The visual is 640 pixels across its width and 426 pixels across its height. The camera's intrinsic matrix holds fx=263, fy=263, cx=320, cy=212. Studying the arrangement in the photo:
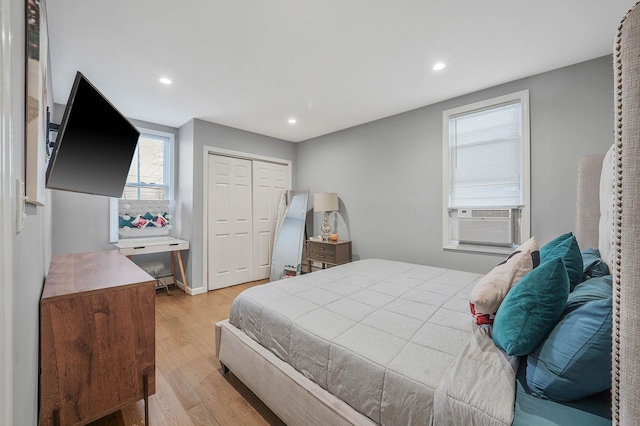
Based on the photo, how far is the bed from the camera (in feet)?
1.96

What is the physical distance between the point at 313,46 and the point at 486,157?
217 cm

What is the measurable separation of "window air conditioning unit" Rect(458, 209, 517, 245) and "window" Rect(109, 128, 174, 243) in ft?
13.7

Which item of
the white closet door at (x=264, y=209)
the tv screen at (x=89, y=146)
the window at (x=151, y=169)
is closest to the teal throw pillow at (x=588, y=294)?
the tv screen at (x=89, y=146)

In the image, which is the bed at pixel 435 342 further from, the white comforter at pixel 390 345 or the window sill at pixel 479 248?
the window sill at pixel 479 248

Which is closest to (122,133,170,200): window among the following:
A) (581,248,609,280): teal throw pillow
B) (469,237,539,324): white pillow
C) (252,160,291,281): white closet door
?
(252,160,291,281): white closet door

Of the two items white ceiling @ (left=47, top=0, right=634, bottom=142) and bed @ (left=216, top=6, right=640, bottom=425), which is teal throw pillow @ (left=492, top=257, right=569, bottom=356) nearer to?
bed @ (left=216, top=6, right=640, bottom=425)

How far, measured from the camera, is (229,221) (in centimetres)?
417

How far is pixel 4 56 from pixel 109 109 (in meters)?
1.40

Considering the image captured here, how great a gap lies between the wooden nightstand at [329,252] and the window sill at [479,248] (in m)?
1.43

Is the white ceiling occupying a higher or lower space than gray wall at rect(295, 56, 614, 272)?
higher

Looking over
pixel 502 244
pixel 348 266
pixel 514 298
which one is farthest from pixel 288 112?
pixel 514 298

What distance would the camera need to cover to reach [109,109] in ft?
5.25

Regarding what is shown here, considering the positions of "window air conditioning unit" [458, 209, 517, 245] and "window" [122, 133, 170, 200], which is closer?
"window air conditioning unit" [458, 209, 517, 245]

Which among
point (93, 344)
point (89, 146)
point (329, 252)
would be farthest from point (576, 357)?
point (329, 252)
